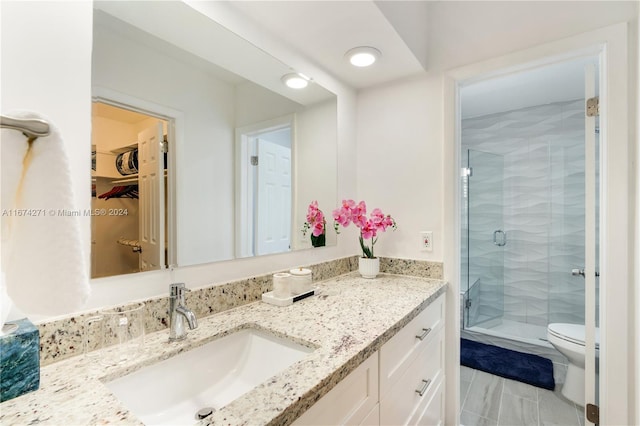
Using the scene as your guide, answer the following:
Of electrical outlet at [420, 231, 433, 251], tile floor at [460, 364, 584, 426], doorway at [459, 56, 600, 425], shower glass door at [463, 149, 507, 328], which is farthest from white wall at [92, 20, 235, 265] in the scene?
shower glass door at [463, 149, 507, 328]

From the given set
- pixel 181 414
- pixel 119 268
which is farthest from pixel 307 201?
pixel 181 414

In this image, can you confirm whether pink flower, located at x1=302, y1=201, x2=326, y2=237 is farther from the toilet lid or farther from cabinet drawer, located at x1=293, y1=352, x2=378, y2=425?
the toilet lid

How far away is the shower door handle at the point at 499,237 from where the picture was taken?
3135mm

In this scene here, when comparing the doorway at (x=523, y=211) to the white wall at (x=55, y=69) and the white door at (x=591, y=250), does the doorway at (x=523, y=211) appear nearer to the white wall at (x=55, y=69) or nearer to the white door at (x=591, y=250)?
the white door at (x=591, y=250)

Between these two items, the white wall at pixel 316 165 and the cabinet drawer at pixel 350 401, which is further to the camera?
the white wall at pixel 316 165

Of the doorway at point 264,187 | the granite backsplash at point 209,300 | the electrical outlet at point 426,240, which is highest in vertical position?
the doorway at point 264,187

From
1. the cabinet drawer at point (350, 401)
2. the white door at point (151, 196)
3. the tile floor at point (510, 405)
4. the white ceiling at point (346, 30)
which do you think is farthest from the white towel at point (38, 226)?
the tile floor at point (510, 405)

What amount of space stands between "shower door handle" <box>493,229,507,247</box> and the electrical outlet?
195cm

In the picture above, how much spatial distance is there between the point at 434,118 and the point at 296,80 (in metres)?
0.78

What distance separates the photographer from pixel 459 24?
62.9 inches

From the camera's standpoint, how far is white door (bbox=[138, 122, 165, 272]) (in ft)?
3.07

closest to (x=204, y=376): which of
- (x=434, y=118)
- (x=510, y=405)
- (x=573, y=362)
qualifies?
(x=434, y=118)

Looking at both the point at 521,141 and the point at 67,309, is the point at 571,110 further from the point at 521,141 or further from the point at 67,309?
the point at 67,309

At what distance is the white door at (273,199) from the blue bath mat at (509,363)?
194 cm
